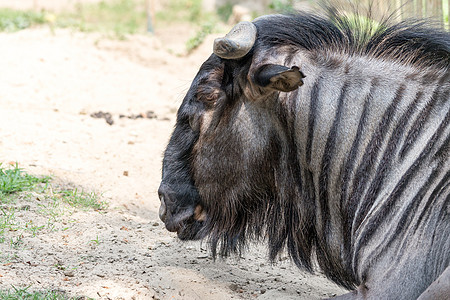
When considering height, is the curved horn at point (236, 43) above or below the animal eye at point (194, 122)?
above

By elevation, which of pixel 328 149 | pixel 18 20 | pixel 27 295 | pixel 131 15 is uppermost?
pixel 328 149

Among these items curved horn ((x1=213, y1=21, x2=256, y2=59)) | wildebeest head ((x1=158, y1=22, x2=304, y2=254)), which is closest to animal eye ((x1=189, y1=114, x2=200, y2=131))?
wildebeest head ((x1=158, y1=22, x2=304, y2=254))

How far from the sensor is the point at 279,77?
3.15 meters

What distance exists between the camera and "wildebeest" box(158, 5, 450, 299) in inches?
122

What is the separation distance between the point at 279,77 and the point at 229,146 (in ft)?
1.92

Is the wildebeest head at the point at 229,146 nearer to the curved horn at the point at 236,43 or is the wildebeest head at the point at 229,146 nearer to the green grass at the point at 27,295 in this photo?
the curved horn at the point at 236,43

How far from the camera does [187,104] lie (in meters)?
3.71

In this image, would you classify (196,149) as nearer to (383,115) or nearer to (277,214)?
(277,214)

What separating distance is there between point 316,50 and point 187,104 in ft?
2.73

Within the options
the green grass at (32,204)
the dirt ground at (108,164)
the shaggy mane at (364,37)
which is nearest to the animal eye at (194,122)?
the shaggy mane at (364,37)

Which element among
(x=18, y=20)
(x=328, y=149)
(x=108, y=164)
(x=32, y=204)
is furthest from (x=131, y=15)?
(x=328, y=149)

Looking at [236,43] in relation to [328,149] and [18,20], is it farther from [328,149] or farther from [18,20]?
[18,20]

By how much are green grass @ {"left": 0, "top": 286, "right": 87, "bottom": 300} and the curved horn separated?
162 cm

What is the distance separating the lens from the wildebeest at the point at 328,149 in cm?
310
